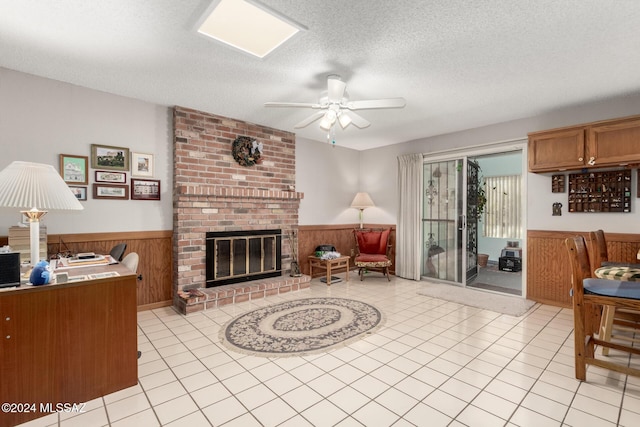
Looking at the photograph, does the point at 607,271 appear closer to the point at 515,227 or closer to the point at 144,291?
the point at 515,227

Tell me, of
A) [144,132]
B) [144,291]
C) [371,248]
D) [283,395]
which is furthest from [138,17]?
[371,248]

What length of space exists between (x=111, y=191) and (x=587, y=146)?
18.2ft

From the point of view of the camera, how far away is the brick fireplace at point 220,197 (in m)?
3.80

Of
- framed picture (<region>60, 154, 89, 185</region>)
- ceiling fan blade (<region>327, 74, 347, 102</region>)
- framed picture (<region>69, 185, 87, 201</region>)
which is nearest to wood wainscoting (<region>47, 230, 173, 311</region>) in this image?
framed picture (<region>69, 185, 87, 201</region>)

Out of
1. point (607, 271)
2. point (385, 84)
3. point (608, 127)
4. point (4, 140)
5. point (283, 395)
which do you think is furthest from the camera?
point (608, 127)

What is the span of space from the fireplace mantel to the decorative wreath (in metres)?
0.43

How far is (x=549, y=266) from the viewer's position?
392cm

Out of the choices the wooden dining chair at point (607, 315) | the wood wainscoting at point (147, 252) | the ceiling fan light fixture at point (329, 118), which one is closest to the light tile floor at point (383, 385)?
the wooden dining chair at point (607, 315)

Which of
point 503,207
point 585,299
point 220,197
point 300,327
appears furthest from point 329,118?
point 503,207

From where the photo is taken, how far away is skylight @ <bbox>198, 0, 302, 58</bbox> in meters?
1.94

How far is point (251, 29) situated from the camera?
2162 mm

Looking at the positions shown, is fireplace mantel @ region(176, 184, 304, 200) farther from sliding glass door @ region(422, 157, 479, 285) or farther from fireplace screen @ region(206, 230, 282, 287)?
sliding glass door @ region(422, 157, 479, 285)

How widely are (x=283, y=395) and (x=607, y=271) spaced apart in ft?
9.37

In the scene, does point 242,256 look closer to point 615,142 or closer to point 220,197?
point 220,197
